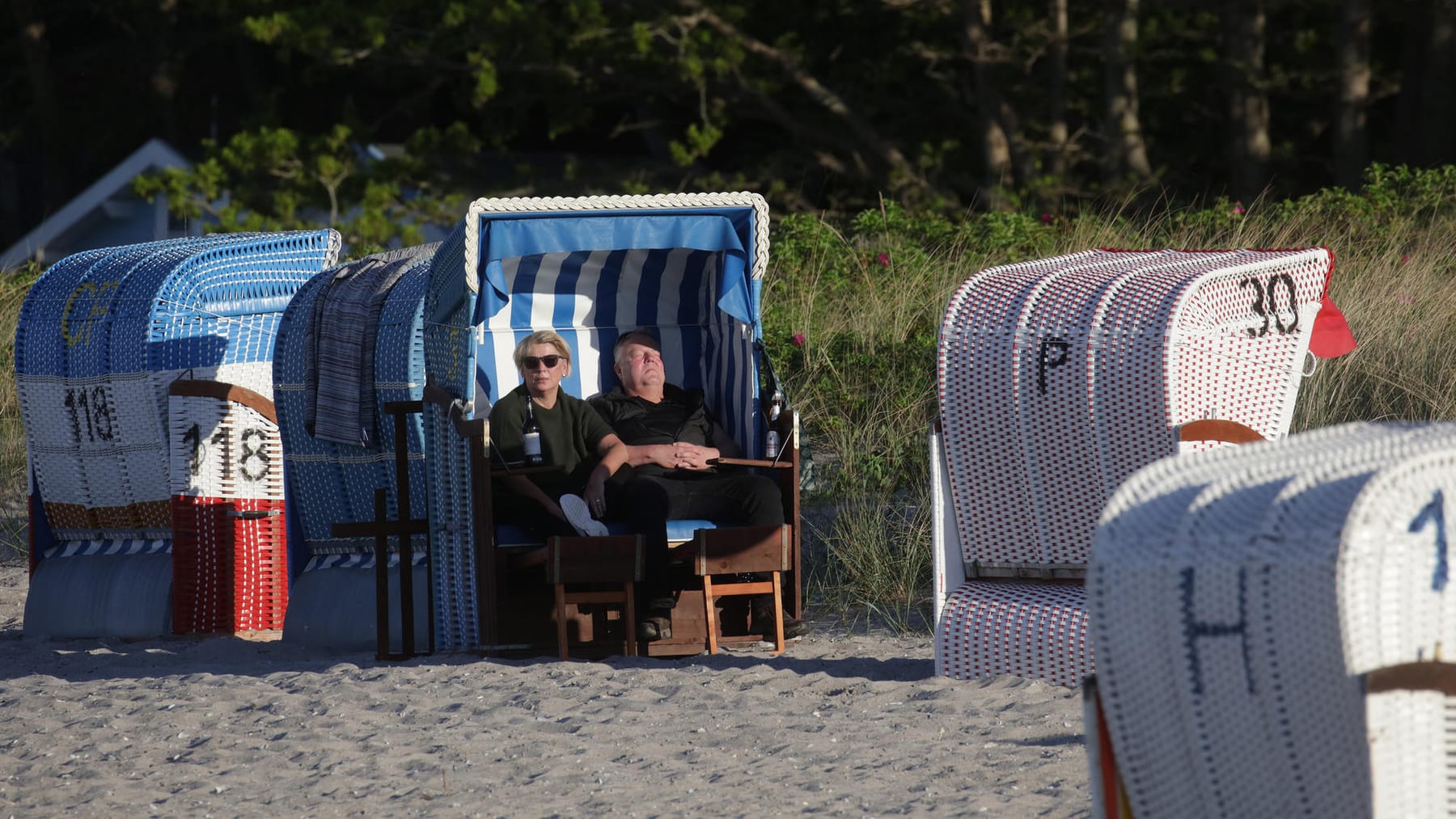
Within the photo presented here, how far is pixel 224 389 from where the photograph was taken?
7.14 meters

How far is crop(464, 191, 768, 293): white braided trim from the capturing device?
6.32m

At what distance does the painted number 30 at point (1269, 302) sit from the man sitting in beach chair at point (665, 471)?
6.38 ft

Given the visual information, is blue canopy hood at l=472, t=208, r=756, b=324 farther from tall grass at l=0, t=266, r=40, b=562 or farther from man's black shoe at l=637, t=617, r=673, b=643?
tall grass at l=0, t=266, r=40, b=562

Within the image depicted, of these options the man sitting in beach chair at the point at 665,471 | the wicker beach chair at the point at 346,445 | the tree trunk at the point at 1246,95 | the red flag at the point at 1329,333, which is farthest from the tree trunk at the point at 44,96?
the red flag at the point at 1329,333

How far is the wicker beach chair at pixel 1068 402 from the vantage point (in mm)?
5344

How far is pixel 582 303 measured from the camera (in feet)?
25.4

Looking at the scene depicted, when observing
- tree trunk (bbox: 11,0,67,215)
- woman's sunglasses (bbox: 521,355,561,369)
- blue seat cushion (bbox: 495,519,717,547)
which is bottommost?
blue seat cushion (bbox: 495,519,717,547)

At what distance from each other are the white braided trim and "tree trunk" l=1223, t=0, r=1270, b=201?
8.65 meters

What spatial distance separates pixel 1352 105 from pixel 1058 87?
2.42 metres

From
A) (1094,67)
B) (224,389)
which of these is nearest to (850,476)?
(224,389)

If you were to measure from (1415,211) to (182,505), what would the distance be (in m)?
7.77

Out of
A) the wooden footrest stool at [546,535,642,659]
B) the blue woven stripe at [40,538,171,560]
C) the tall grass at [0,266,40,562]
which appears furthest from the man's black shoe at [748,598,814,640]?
the tall grass at [0,266,40,562]

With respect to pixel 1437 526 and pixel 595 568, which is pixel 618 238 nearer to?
pixel 595 568

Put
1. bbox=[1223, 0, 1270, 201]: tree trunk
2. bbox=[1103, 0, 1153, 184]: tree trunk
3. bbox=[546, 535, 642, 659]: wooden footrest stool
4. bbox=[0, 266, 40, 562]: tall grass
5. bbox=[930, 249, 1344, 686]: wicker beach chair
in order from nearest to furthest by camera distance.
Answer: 1. bbox=[930, 249, 1344, 686]: wicker beach chair
2. bbox=[546, 535, 642, 659]: wooden footrest stool
3. bbox=[0, 266, 40, 562]: tall grass
4. bbox=[1223, 0, 1270, 201]: tree trunk
5. bbox=[1103, 0, 1153, 184]: tree trunk
